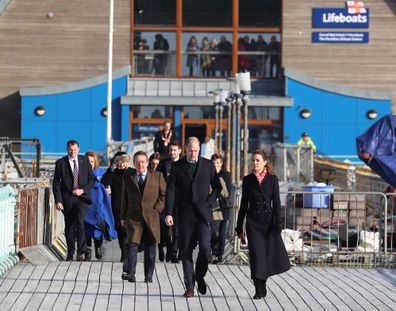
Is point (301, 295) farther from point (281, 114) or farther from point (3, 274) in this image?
point (281, 114)

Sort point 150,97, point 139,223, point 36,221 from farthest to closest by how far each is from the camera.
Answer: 1. point 150,97
2. point 36,221
3. point 139,223

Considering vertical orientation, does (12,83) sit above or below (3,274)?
above

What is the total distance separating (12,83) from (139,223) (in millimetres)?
33968

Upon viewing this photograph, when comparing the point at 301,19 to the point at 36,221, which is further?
the point at 301,19

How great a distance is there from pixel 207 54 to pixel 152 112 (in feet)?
11.2

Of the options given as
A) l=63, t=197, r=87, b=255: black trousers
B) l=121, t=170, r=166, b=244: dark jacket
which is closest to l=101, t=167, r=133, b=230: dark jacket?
l=63, t=197, r=87, b=255: black trousers

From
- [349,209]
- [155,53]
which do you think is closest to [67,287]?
[349,209]

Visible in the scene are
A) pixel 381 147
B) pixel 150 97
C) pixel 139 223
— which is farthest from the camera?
pixel 150 97

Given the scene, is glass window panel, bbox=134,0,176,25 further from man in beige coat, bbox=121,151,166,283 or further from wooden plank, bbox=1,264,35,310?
man in beige coat, bbox=121,151,166,283

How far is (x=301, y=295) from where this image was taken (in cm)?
1281

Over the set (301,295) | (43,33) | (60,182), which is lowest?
(301,295)

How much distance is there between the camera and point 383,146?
23562mm

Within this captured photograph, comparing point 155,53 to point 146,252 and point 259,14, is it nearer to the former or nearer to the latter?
point 259,14

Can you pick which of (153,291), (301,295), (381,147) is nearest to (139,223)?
(153,291)
